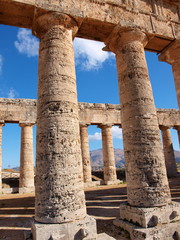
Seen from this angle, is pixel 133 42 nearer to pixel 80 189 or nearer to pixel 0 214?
pixel 80 189

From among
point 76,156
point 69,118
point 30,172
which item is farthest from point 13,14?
point 30,172

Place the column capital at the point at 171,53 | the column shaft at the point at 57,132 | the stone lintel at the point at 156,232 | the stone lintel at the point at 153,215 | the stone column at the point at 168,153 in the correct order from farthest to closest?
the stone column at the point at 168,153 < the column capital at the point at 171,53 < the stone lintel at the point at 153,215 < the stone lintel at the point at 156,232 < the column shaft at the point at 57,132

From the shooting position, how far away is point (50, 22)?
7.05 metres

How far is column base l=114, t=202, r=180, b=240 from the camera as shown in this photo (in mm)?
5715

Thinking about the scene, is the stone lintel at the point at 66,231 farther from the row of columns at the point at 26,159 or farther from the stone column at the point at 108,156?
the stone column at the point at 108,156

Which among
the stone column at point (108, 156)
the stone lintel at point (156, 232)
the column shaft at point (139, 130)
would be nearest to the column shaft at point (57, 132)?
the stone lintel at point (156, 232)

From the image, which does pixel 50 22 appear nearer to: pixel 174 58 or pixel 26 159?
pixel 174 58

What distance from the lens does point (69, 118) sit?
6152 mm

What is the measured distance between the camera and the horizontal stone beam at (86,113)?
18.7 m

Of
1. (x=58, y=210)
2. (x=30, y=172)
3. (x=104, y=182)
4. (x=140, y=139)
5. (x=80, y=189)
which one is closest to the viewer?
Answer: (x=58, y=210)

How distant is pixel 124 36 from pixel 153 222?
7093 mm

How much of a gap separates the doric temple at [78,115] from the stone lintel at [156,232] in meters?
0.03

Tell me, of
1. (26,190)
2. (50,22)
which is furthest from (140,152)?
(26,190)

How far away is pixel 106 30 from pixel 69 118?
463 cm
